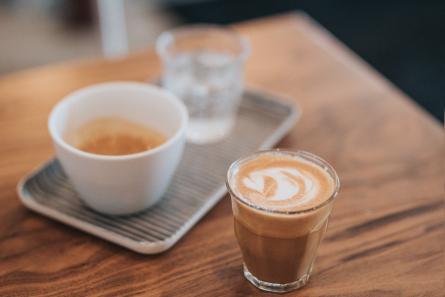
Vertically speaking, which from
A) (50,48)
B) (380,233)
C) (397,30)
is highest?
(380,233)

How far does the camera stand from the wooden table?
682 millimetres

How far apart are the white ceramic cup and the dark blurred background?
0.99 metres

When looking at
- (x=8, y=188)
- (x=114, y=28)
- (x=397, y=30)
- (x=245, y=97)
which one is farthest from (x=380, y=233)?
(x=114, y=28)

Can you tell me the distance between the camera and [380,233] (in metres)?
0.75

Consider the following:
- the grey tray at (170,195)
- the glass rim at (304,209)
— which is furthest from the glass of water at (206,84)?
the glass rim at (304,209)

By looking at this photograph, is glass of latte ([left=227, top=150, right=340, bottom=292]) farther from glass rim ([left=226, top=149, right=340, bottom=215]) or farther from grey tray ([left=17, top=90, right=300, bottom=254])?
grey tray ([left=17, top=90, right=300, bottom=254])

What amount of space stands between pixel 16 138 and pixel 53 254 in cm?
28

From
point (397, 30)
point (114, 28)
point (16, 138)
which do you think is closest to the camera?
point (16, 138)

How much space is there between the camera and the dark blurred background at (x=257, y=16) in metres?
1.80

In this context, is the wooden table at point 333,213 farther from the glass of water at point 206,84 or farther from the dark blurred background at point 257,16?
the dark blurred background at point 257,16

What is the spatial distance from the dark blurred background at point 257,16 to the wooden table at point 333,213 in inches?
25.5

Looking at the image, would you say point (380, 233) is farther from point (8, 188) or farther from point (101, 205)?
point (8, 188)

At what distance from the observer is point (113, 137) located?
810 millimetres

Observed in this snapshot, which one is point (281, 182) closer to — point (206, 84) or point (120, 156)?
point (120, 156)
